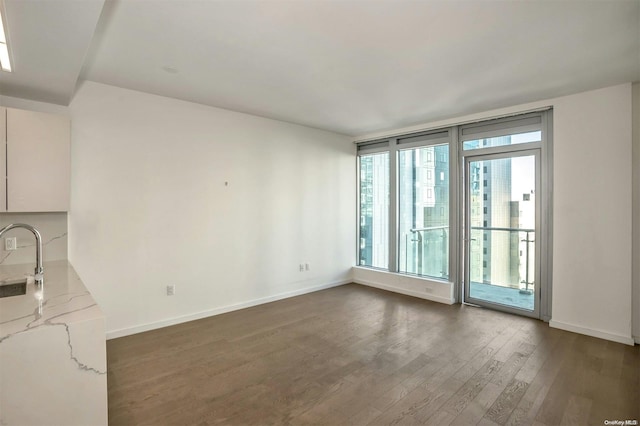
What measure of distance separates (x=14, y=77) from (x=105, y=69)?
0.70m

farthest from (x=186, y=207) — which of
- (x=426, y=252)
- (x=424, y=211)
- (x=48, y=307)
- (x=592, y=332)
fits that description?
(x=592, y=332)

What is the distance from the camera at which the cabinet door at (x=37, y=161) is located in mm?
2764

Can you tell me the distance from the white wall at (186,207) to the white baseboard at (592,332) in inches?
134

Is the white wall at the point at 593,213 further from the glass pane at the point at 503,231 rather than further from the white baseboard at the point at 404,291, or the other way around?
the white baseboard at the point at 404,291

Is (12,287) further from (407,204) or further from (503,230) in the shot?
(503,230)

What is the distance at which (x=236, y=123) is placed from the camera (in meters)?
4.57

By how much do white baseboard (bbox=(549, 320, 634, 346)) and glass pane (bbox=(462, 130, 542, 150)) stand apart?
2299mm

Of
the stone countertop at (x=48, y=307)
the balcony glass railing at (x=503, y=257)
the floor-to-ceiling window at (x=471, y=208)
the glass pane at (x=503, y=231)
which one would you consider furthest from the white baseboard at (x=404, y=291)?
the stone countertop at (x=48, y=307)

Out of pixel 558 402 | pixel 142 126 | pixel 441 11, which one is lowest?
pixel 558 402

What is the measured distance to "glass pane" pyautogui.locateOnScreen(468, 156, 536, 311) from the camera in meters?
4.34

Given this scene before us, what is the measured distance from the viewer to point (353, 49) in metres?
2.73

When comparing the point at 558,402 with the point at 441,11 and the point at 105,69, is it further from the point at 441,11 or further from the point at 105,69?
the point at 105,69

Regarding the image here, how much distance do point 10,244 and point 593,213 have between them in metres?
6.02

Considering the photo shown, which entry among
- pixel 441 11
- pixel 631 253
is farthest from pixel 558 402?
pixel 441 11
